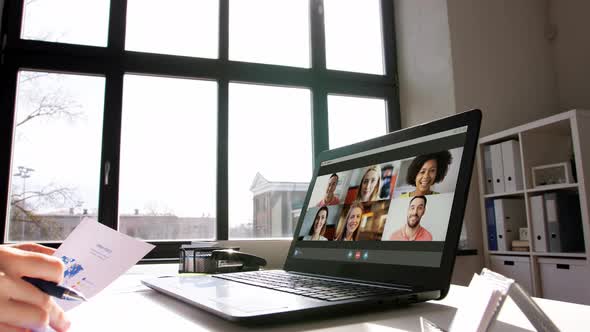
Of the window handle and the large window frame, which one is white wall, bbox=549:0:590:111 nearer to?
the large window frame

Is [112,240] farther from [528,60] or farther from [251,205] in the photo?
[528,60]

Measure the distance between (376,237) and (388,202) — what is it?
6 centimetres

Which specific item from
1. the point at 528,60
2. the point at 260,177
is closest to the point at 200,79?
the point at 260,177

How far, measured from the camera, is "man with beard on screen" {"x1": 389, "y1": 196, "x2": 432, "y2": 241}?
66 centimetres

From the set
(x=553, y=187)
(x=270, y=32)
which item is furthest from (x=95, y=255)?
(x=270, y=32)

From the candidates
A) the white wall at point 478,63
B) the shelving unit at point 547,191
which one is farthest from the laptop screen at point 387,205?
the white wall at point 478,63

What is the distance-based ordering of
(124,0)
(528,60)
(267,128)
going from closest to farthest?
(124,0) < (267,128) < (528,60)

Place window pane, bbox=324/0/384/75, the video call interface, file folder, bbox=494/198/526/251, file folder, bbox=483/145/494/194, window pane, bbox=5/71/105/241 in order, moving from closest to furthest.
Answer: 1. the video call interface
2. window pane, bbox=5/71/105/241
3. file folder, bbox=494/198/526/251
4. file folder, bbox=483/145/494/194
5. window pane, bbox=324/0/384/75

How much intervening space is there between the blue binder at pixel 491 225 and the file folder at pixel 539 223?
0.71ft

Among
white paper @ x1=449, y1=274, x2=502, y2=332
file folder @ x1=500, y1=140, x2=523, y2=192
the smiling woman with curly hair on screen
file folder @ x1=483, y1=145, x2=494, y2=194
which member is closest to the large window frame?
file folder @ x1=483, y1=145, x2=494, y2=194

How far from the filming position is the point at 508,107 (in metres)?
2.60

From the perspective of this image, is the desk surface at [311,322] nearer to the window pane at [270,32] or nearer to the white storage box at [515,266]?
the white storage box at [515,266]

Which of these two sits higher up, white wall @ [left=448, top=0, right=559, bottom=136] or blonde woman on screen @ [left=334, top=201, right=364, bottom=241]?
white wall @ [left=448, top=0, right=559, bottom=136]

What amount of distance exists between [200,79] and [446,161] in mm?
2007
